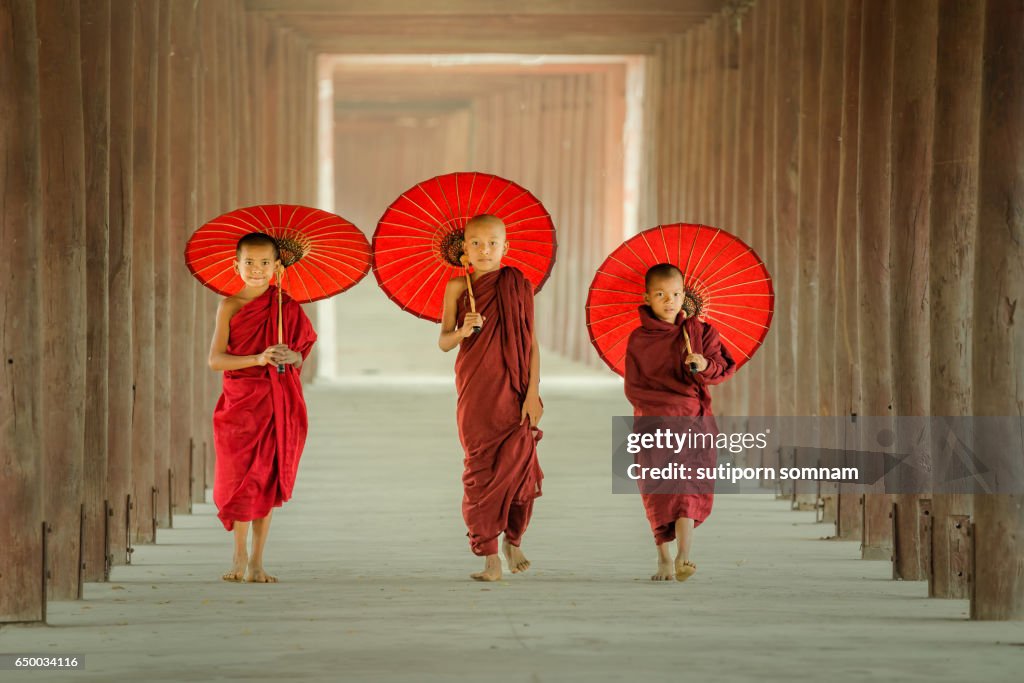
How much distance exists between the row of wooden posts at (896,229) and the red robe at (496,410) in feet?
5.39

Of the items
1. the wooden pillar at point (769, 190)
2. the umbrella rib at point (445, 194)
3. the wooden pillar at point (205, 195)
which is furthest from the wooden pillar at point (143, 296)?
the wooden pillar at point (769, 190)

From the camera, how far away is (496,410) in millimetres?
6754

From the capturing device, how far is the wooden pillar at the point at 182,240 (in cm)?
991

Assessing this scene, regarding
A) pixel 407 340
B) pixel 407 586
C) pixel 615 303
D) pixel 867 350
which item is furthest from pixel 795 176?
pixel 407 340

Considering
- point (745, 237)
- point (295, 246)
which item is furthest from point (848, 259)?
point (745, 237)

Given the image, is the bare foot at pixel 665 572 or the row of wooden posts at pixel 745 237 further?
the bare foot at pixel 665 572

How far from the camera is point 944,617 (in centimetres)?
607

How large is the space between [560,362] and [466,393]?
616 inches

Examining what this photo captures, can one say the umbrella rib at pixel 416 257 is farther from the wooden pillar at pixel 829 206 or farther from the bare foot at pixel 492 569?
the wooden pillar at pixel 829 206

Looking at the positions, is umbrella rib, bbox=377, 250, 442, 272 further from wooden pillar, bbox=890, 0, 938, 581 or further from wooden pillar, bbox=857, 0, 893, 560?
wooden pillar, bbox=857, 0, 893, 560

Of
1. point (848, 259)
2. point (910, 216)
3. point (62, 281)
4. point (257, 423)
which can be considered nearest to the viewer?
point (62, 281)

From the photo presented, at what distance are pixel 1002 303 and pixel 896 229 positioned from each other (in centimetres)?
154

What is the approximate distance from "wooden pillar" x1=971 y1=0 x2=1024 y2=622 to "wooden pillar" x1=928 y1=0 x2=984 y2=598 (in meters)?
0.52

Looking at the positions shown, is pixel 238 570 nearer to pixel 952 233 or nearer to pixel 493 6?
pixel 952 233
